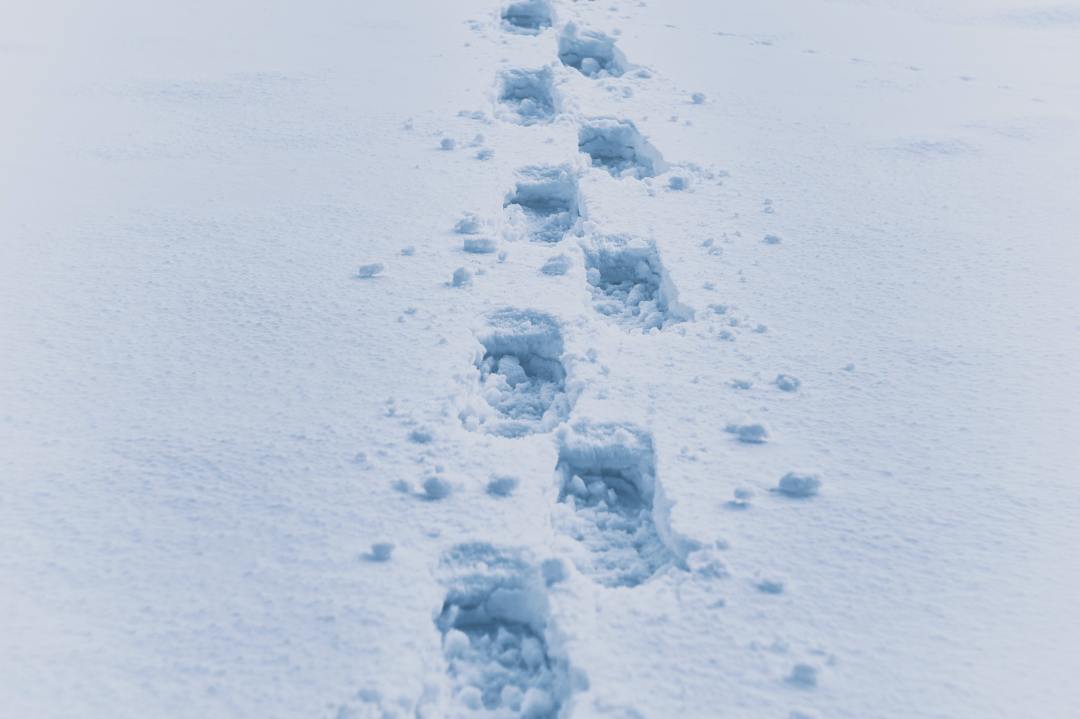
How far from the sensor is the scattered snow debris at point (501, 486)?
1.47 meters

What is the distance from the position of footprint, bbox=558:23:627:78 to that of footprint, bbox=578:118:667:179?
0.55m

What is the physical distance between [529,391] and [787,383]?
1.53 ft

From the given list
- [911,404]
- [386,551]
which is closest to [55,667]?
[386,551]

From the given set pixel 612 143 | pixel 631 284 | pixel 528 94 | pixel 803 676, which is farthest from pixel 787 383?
pixel 528 94

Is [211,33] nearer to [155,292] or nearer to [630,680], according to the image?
[155,292]

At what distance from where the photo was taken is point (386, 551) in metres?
1.34

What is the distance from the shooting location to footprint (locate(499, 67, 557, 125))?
291 centimetres

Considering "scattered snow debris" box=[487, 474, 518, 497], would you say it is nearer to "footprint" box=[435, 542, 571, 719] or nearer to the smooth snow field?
the smooth snow field

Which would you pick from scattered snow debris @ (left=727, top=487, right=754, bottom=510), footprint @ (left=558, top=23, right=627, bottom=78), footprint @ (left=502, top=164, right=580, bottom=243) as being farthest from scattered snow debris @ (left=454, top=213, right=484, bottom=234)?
footprint @ (left=558, top=23, right=627, bottom=78)

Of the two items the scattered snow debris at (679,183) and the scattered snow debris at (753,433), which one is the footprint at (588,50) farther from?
the scattered snow debris at (753,433)

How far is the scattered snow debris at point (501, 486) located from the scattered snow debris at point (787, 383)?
0.55 m

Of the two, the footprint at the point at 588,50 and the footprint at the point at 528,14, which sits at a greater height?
the footprint at the point at 588,50

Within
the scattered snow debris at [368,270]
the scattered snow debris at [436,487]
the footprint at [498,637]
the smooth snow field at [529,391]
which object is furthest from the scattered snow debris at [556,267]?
the footprint at [498,637]

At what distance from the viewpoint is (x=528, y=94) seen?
3059 mm
